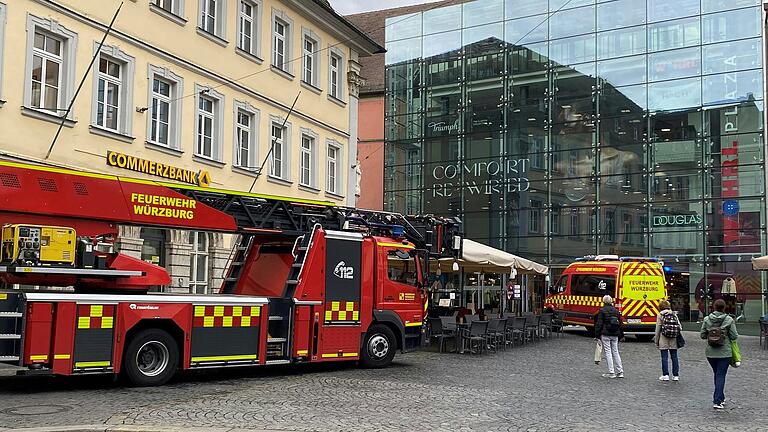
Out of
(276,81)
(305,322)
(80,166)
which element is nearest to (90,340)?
(305,322)

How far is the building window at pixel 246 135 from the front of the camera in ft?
81.7

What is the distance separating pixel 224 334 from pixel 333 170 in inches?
686

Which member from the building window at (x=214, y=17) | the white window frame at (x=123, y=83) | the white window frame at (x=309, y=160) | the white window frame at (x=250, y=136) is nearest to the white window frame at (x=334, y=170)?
the white window frame at (x=309, y=160)

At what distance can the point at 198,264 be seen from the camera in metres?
23.9

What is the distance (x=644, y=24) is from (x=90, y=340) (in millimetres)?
33154

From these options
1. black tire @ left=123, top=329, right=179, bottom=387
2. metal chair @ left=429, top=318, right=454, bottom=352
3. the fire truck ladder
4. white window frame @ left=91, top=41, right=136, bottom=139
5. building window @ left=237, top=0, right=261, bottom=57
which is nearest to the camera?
the fire truck ladder

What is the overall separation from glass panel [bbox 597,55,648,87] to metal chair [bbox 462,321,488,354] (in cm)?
2262

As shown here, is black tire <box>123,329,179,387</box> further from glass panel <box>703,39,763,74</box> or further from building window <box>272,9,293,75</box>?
glass panel <box>703,39,763,74</box>

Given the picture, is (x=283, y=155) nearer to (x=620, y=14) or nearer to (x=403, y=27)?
(x=620, y=14)

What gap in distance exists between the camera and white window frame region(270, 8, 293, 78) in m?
26.4

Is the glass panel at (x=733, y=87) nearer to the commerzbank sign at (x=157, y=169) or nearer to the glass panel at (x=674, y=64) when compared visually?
the glass panel at (x=674, y=64)

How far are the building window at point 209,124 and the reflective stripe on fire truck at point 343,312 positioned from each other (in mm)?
8873

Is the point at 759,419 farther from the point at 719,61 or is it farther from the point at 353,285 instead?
the point at 719,61

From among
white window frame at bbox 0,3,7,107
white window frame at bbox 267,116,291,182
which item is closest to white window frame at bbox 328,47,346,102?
white window frame at bbox 267,116,291,182
